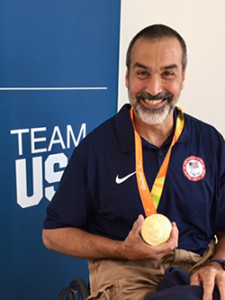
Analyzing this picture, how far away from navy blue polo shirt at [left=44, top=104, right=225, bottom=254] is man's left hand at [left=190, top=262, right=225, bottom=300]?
0.79ft

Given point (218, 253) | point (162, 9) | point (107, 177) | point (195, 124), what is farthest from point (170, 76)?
point (162, 9)

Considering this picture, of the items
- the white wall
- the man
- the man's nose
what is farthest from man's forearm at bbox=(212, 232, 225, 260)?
the white wall

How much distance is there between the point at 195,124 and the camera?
1539 millimetres

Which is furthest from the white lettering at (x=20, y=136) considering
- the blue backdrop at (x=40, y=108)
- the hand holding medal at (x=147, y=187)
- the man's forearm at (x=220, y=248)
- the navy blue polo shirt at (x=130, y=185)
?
the man's forearm at (x=220, y=248)

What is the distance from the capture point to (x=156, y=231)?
1177mm

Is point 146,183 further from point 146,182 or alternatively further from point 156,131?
point 156,131

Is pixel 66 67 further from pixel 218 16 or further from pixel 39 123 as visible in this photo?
pixel 218 16

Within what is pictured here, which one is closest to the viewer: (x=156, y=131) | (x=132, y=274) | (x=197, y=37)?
(x=132, y=274)

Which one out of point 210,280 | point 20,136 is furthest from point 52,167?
point 210,280

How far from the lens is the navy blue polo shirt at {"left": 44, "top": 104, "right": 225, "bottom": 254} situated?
1.40 meters

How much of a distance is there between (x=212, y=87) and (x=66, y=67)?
0.99 m

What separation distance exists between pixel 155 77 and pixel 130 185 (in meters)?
0.46

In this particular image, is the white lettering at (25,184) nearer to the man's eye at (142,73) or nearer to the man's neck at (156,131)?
the man's neck at (156,131)

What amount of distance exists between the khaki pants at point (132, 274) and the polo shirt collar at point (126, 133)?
1.52ft
